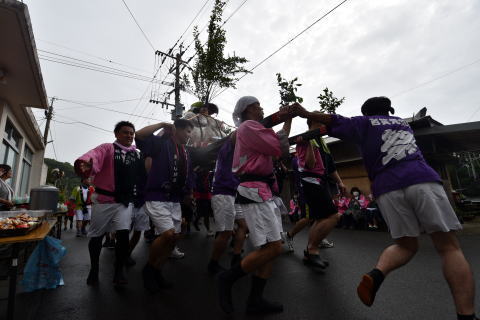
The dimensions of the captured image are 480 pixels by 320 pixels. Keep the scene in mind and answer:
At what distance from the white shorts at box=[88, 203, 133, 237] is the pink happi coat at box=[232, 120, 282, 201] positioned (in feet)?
5.74

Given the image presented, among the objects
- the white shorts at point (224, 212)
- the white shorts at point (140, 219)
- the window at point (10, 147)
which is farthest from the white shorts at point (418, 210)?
the window at point (10, 147)

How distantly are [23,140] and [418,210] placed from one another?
1273cm

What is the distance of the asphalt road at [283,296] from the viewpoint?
2.09 metres

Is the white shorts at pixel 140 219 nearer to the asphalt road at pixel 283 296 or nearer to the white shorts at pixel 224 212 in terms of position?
the asphalt road at pixel 283 296

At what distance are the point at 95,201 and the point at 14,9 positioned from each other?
3.30m

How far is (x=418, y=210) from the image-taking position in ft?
5.80

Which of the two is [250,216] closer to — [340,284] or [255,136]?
[255,136]

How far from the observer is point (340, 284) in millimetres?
2697

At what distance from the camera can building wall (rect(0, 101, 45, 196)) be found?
7.03 m

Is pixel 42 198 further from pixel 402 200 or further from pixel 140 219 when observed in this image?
pixel 402 200

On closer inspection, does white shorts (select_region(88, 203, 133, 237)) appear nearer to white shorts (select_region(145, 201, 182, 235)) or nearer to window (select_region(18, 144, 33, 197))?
white shorts (select_region(145, 201, 182, 235))

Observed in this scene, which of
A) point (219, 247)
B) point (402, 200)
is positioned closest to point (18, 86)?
point (219, 247)

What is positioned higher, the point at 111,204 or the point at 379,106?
the point at 379,106

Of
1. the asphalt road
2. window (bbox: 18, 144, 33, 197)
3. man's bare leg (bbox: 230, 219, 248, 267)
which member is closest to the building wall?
window (bbox: 18, 144, 33, 197)
